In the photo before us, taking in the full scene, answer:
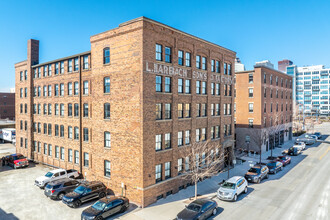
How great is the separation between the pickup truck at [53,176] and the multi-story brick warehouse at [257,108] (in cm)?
3302

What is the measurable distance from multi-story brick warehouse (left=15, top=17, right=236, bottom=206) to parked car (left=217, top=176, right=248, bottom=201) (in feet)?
16.5

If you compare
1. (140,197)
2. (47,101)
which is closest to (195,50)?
(140,197)

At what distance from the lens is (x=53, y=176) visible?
27781 millimetres

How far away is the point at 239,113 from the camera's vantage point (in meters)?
48.9

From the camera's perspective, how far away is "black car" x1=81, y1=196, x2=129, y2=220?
18156 millimetres

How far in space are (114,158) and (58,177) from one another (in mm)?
9682

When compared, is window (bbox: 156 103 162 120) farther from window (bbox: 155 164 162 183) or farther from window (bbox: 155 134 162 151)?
window (bbox: 155 164 162 183)

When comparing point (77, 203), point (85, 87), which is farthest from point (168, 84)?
point (77, 203)

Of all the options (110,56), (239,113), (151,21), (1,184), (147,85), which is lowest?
(1,184)

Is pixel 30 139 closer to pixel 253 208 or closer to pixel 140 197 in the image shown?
pixel 140 197

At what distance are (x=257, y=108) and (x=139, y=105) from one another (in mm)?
32957

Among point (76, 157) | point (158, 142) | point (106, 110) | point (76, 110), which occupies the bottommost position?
point (76, 157)

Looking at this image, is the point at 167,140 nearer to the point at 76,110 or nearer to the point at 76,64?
the point at 76,110

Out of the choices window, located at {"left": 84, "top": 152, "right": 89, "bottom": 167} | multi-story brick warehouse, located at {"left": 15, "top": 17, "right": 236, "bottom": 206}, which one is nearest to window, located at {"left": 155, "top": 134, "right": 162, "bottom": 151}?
multi-story brick warehouse, located at {"left": 15, "top": 17, "right": 236, "bottom": 206}
